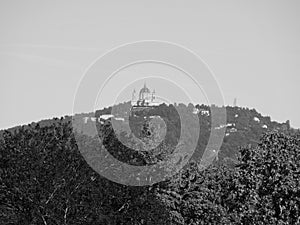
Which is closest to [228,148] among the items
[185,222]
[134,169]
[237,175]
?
[185,222]

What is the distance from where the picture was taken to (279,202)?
29766 millimetres

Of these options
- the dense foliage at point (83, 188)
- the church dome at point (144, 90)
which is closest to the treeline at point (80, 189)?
the dense foliage at point (83, 188)

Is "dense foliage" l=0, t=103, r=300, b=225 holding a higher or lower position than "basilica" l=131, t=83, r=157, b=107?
lower

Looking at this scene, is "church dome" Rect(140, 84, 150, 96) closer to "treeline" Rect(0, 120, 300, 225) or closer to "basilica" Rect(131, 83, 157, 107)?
"basilica" Rect(131, 83, 157, 107)

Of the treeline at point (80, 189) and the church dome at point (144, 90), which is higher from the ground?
the church dome at point (144, 90)

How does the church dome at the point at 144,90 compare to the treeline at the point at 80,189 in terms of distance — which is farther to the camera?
the church dome at the point at 144,90

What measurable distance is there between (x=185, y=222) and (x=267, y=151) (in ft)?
34.6

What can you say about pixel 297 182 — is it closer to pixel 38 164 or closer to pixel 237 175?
pixel 237 175

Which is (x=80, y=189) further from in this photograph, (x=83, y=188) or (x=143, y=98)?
(x=143, y=98)

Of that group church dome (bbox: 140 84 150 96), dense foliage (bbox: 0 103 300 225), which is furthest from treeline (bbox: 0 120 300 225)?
church dome (bbox: 140 84 150 96)

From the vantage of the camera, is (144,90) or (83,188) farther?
(144,90)

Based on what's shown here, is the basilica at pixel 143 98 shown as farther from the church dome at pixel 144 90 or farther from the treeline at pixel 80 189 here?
the treeline at pixel 80 189

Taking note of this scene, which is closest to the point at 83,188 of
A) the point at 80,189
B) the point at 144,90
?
the point at 80,189

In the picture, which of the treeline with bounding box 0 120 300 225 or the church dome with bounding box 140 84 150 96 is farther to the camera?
the church dome with bounding box 140 84 150 96
